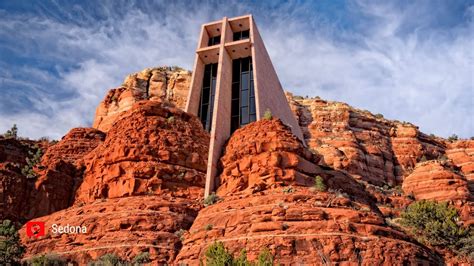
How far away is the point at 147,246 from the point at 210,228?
9.11 feet

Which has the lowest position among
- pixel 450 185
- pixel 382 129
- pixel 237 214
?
pixel 237 214

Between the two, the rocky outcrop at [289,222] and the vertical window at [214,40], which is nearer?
the rocky outcrop at [289,222]

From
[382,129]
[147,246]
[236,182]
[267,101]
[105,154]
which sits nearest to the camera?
[147,246]

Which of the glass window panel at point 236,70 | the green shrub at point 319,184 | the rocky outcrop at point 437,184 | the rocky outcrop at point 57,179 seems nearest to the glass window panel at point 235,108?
the glass window panel at point 236,70

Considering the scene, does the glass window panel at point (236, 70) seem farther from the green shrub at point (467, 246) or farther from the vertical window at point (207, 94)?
the green shrub at point (467, 246)

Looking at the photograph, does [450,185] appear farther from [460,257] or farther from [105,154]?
[105,154]

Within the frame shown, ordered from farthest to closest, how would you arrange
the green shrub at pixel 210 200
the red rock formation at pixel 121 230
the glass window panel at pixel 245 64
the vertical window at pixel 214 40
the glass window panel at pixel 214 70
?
1. the vertical window at pixel 214 40
2. the glass window panel at pixel 214 70
3. the glass window panel at pixel 245 64
4. the green shrub at pixel 210 200
5. the red rock formation at pixel 121 230

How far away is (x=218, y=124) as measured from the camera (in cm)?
3269

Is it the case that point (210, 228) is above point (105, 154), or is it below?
below

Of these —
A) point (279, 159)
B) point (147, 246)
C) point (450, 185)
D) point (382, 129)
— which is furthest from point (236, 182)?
point (382, 129)

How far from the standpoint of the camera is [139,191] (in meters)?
26.2

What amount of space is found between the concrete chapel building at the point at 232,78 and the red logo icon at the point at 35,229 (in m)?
12.9

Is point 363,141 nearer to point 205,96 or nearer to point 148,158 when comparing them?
point 205,96

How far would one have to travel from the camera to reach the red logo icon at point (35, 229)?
24.2 metres
